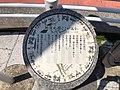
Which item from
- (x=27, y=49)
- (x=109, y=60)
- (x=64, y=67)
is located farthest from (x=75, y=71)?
(x=109, y=60)

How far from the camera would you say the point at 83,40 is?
4.02 meters

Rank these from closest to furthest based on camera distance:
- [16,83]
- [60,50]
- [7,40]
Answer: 1. [60,50]
2. [16,83]
3. [7,40]

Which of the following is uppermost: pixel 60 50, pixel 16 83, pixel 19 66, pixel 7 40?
pixel 60 50

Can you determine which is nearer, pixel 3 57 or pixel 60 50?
pixel 60 50

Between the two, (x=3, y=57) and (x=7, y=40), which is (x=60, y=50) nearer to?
(x=3, y=57)

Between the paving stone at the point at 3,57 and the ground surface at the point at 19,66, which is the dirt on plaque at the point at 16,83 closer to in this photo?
the ground surface at the point at 19,66

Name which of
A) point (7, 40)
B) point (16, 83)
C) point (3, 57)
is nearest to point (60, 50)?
point (16, 83)

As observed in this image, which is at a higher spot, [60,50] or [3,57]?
[60,50]

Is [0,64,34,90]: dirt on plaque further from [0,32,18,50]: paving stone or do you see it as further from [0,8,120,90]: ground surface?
[0,32,18,50]: paving stone

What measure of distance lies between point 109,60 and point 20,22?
179 cm

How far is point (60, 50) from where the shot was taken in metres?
3.94

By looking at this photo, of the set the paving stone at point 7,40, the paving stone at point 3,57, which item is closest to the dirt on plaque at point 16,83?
the paving stone at point 3,57

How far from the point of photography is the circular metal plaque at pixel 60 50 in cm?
387

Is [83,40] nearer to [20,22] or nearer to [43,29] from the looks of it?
[43,29]
